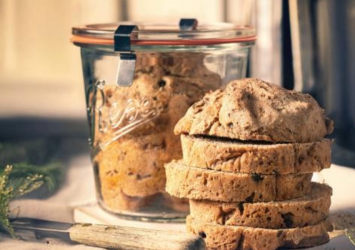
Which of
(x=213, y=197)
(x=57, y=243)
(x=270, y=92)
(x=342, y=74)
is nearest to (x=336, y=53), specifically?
(x=342, y=74)

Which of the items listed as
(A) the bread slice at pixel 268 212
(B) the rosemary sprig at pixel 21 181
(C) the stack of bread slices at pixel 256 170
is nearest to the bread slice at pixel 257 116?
(C) the stack of bread slices at pixel 256 170

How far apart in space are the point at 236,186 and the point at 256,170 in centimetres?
5

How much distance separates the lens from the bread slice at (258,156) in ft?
5.07

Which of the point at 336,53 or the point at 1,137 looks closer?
the point at 336,53

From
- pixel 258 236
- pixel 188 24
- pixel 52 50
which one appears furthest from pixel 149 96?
pixel 52 50

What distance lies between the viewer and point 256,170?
1553 mm

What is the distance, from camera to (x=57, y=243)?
166 cm

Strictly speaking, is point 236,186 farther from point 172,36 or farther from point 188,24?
point 188,24

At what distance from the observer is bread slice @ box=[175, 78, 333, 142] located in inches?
61.1

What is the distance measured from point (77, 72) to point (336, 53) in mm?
1223

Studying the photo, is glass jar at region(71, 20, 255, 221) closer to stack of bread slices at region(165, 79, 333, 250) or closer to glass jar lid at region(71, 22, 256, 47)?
glass jar lid at region(71, 22, 256, 47)

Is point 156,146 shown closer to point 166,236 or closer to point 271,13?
point 166,236

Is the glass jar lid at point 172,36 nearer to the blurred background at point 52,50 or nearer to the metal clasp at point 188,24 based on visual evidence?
the metal clasp at point 188,24

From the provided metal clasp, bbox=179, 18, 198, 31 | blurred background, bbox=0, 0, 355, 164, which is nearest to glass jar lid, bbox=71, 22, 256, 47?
metal clasp, bbox=179, 18, 198, 31
